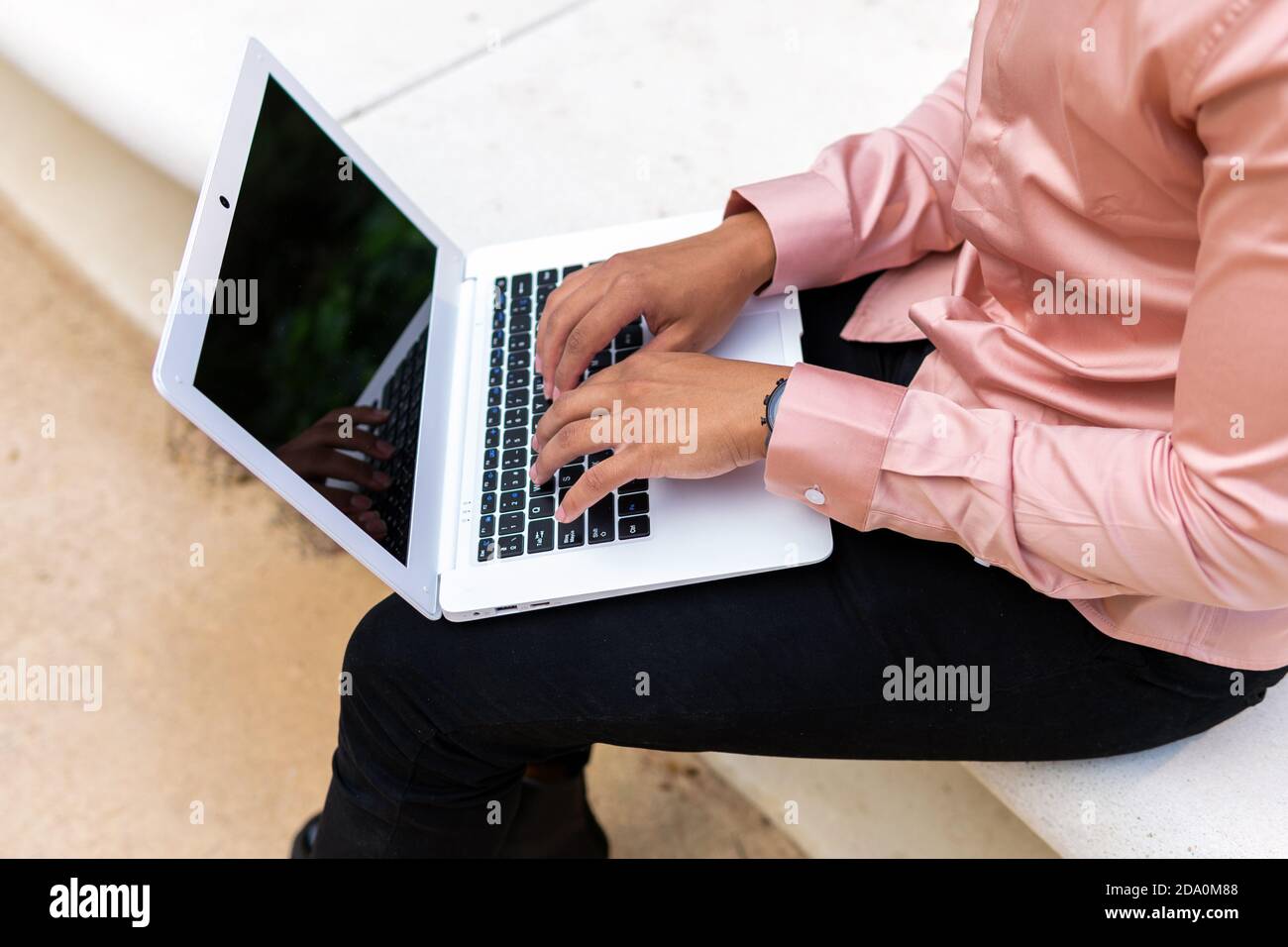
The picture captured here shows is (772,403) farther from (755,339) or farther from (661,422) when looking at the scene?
(755,339)

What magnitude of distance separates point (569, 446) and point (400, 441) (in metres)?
0.17

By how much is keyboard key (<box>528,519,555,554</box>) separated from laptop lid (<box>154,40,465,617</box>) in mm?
80

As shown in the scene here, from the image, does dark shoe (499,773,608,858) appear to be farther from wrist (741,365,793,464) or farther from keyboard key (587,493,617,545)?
wrist (741,365,793,464)

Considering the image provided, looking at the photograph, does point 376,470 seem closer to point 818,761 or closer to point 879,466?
point 879,466

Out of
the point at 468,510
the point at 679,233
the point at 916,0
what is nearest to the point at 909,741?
the point at 468,510

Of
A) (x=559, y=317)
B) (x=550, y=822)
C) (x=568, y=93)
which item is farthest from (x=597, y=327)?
(x=568, y=93)

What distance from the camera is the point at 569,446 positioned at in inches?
32.1

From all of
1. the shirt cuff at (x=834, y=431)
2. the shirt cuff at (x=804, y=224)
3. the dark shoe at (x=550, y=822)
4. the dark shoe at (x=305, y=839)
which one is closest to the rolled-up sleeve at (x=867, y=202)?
the shirt cuff at (x=804, y=224)

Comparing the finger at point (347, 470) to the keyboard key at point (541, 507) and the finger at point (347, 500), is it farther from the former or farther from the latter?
the keyboard key at point (541, 507)

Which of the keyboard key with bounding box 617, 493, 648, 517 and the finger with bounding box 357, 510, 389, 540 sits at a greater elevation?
the keyboard key with bounding box 617, 493, 648, 517

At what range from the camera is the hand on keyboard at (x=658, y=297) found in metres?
0.87

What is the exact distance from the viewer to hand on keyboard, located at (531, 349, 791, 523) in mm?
784

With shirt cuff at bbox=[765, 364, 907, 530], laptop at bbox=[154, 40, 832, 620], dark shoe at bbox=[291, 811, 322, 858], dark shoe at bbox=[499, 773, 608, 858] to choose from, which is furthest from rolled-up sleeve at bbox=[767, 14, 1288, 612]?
dark shoe at bbox=[291, 811, 322, 858]

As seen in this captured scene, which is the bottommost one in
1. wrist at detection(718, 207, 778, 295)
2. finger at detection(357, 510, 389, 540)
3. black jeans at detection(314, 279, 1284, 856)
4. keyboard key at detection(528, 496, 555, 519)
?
black jeans at detection(314, 279, 1284, 856)
